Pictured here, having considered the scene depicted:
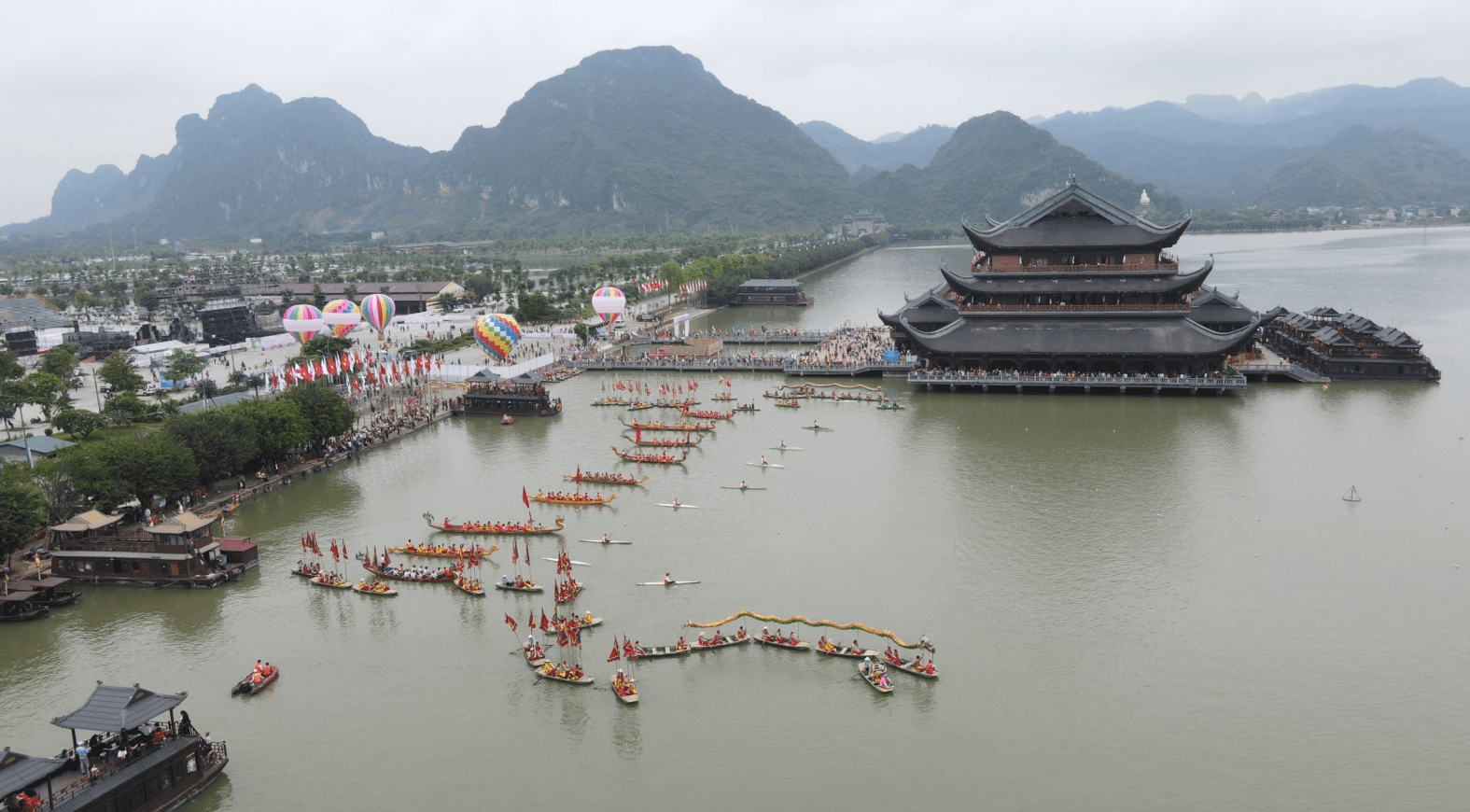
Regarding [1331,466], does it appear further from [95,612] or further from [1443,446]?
[95,612]

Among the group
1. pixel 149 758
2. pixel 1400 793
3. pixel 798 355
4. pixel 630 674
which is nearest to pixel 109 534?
pixel 149 758

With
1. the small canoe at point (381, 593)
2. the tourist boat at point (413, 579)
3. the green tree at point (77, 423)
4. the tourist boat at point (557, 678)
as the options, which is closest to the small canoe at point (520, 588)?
the tourist boat at point (413, 579)

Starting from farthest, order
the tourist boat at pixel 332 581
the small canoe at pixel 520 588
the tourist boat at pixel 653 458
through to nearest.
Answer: the tourist boat at pixel 653 458, the tourist boat at pixel 332 581, the small canoe at pixel 520 588

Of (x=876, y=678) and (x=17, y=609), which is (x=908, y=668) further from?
(x=17, y=609)

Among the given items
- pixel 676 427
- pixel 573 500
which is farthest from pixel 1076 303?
pixel 573 500

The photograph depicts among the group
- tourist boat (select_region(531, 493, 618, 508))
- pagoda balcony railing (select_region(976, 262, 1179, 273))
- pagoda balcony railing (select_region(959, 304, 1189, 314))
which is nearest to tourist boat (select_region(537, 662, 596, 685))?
tourist boat (select_region(531, 493, 618, 508))

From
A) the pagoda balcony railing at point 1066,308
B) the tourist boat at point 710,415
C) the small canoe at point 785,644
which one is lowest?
the small canoe at point 785,644

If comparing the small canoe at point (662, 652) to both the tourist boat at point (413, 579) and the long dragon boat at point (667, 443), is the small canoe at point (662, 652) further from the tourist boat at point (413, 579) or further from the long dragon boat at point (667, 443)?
the long dragon boat at point (667, 443)

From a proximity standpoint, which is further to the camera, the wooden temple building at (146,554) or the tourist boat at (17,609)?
the wooden temple building at (146,554)
